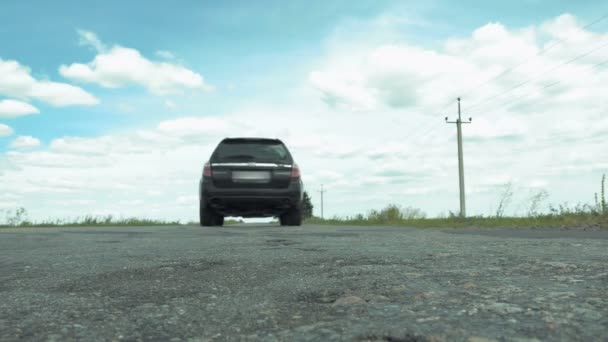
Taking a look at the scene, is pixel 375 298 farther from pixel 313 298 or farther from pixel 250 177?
pixel 250 177

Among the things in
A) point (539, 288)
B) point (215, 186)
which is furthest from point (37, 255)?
point (215, 186)

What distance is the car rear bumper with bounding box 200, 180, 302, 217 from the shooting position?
9.95 meters

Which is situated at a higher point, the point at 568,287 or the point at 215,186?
the point at 215,186

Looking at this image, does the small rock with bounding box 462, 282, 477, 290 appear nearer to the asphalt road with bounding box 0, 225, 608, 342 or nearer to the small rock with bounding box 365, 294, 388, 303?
the asphalt road with bounding box 0, 225, 608, 342

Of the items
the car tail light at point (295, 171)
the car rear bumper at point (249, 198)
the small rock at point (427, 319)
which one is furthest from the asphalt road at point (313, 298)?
the car tail light at point (295, 171)

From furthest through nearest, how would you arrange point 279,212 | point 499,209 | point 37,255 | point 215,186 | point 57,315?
point 499,209 < point 279,212 < point 215,186 < point 37,255 < point 57,315

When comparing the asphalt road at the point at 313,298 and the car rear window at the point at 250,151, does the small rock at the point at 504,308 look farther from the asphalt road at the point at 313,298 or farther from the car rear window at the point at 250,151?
the car rear window at the point at 250,151

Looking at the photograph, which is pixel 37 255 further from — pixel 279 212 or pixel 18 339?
pixel 279 212

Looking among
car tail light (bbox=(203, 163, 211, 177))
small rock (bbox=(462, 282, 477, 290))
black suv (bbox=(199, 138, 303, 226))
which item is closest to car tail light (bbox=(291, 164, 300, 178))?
black suv (bbox=(199, 138, 303, 226))

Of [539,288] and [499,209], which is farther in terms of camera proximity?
[499,209]

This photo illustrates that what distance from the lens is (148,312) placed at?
2059 mm

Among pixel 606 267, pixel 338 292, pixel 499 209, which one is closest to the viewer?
pixel 338 292

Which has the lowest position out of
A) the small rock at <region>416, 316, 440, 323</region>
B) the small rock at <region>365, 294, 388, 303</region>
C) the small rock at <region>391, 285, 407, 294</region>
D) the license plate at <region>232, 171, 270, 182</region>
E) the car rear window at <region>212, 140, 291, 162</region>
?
the small rock at <region>416, 316, 440, 323</region>

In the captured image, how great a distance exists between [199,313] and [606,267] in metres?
2.19
